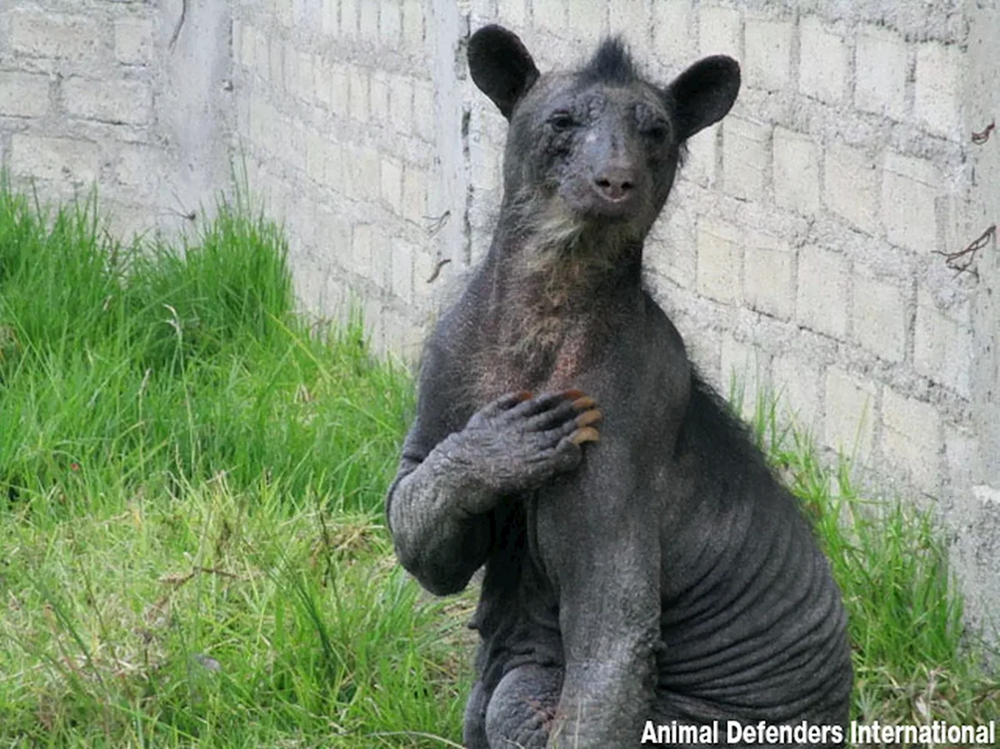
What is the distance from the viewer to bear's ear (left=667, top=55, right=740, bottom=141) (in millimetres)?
3713

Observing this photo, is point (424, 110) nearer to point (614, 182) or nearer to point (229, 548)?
point (229, 548)

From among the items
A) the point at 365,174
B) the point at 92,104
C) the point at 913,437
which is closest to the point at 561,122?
the point at 913,437

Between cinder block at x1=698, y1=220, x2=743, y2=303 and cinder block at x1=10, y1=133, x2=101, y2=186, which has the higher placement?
cinder block at x1=698, y1=220, x2=743, y2=303

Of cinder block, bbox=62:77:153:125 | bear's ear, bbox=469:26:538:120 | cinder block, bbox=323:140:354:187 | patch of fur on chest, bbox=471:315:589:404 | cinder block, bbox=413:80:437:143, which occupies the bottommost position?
cinder block, bbox=62:77:153:125

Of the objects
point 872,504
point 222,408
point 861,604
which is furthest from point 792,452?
point 222,408

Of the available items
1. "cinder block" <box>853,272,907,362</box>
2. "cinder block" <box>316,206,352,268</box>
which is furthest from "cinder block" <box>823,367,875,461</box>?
"cinder block" <box>316,206,352,268</box>

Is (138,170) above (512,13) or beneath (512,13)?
beneath

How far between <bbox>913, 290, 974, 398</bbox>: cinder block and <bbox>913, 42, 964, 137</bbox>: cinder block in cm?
45

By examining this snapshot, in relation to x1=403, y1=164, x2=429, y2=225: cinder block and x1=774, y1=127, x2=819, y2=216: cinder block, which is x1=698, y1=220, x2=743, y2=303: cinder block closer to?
x1=774, y1=127, x2=819, y2=216: cinder block

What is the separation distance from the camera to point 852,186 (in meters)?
5.54

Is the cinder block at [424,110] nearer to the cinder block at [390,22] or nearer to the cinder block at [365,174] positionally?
the cinder block at [390,22]

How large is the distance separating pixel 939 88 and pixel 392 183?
342cm

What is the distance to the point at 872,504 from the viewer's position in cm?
543

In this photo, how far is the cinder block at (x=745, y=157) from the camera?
235 inches
